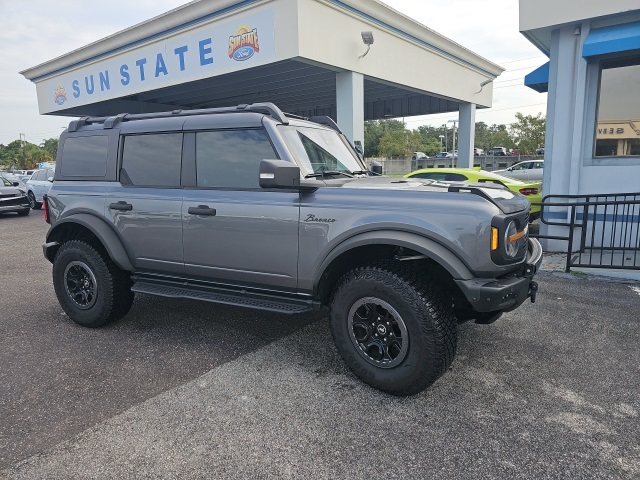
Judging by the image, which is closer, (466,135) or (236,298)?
(236,298)

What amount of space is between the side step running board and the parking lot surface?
19.2 inches

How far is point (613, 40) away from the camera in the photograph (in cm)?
683

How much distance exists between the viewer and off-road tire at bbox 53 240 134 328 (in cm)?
434

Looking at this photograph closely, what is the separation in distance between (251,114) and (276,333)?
81.1 inches

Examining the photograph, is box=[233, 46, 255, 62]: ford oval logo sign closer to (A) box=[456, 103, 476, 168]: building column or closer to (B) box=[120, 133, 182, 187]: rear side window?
(B) box=[120, 133, 182, 187]: rear side window

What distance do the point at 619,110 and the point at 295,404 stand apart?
776 cm

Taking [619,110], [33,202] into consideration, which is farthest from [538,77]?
[33,202]

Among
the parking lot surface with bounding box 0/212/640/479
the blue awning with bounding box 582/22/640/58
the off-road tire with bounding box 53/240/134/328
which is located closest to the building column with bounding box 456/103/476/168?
the blue awning with bounding box 582/22/640/58

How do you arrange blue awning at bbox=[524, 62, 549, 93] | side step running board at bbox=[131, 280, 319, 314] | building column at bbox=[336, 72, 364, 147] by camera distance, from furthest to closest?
building column at bbox=[336, 72, 364, 147]
blue awning at bbox=[524, 62, 549, 93]
side step running board at bbox=[131, 280, 319, 314]

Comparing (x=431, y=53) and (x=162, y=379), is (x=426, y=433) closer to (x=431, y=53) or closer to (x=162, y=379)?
(x=162, y=379)

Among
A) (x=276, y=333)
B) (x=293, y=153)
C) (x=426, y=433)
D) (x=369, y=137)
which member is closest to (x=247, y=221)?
(x=293, y=153)

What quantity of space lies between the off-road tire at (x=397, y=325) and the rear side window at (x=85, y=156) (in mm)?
2874

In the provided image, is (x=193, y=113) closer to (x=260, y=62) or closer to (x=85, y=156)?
(x=85, y=156)

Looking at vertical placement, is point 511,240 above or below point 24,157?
below
